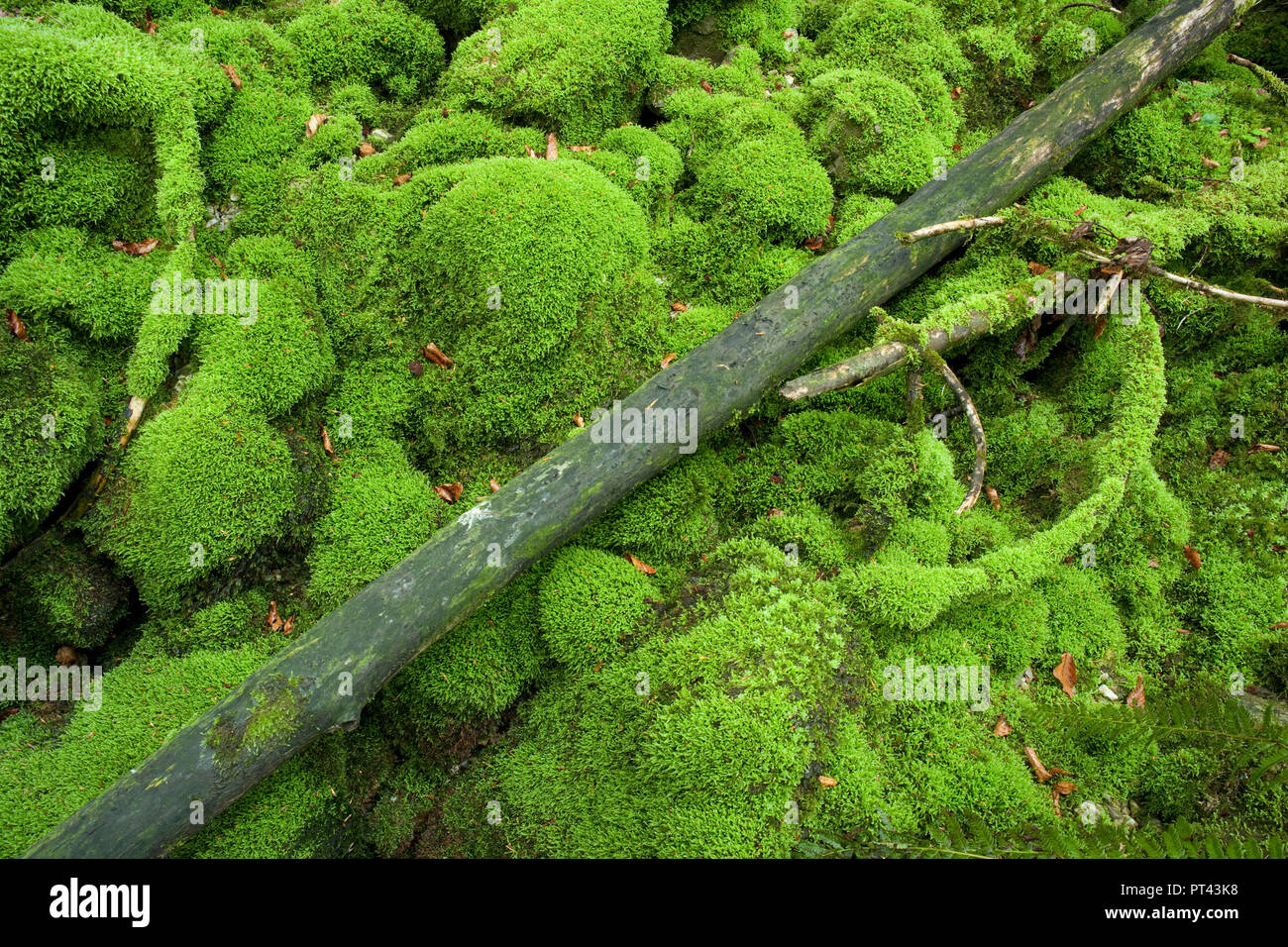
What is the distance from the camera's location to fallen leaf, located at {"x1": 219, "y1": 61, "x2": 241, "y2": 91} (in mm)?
5348

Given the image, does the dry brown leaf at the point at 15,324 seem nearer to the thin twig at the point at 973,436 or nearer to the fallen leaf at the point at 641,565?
the fallen leaf at the point at 641,565

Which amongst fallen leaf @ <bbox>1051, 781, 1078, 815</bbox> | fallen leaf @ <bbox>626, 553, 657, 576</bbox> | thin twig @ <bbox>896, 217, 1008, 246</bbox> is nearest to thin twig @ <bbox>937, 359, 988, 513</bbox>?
thin twig @ <bbox>896, 217, 1008, 246</bbox>

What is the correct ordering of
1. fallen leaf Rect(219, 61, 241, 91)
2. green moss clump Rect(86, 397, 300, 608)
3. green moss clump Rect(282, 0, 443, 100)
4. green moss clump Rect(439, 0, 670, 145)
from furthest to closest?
green moss clump Rect(282, 0, 443, 100), green moss clump Rect(439, 0, 670, 145), fallen leaf Rect(219, 61, 241, 91), green moss clump Rect(86, 397, 300, 608)

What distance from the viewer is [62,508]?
450cm

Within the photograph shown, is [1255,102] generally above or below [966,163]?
above

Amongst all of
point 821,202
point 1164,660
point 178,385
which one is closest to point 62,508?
point 178,385

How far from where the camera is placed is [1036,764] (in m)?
4.23

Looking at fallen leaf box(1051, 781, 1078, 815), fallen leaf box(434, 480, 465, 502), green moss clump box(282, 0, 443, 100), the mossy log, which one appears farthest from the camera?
green moss clump box(282, 0, 443, 100)

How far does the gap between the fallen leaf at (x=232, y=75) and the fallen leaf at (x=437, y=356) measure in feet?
7.92

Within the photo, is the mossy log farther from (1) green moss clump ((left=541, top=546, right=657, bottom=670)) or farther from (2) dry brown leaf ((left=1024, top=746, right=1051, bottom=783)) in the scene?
(2) dry brown leaf ((left=1024, top=746, right=1051, bottom=783))

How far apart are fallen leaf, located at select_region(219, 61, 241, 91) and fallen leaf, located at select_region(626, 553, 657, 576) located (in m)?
4.32

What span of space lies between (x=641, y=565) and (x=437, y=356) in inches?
75.2
